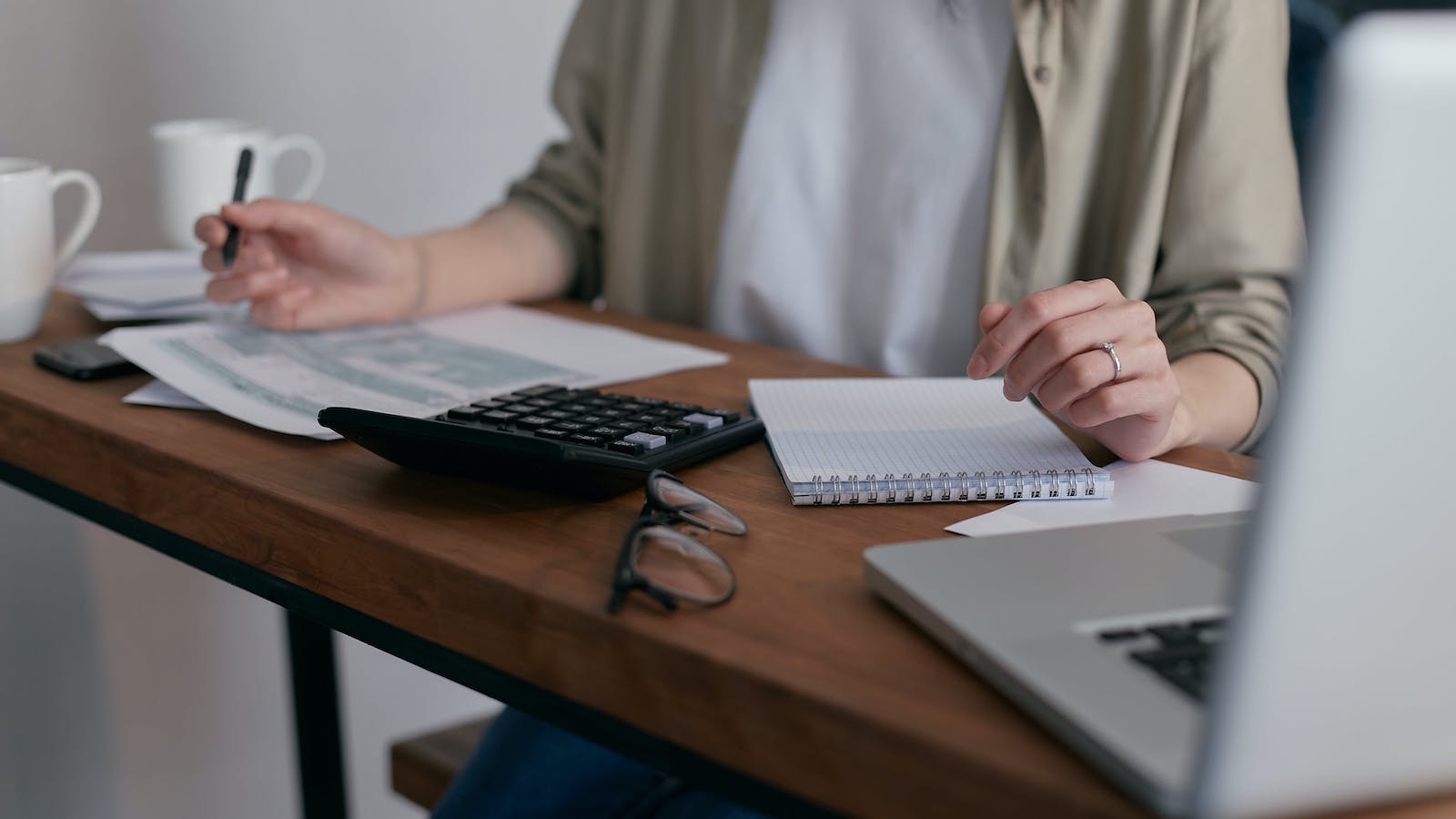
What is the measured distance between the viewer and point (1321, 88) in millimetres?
272

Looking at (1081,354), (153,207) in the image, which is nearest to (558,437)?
(1081,354)

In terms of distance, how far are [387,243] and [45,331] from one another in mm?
266

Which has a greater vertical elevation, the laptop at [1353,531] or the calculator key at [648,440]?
the laptop at [1353,531]

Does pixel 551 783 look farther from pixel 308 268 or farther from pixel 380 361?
pixel 308 268

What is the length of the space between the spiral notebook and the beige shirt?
197 millimetres

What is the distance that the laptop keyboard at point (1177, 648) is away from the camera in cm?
39

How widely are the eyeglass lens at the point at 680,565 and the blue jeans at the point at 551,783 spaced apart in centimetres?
32

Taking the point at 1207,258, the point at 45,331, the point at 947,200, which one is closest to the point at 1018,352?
the point at 1207,258

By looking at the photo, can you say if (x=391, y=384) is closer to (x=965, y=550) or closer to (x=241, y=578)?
(x=241, y=578)

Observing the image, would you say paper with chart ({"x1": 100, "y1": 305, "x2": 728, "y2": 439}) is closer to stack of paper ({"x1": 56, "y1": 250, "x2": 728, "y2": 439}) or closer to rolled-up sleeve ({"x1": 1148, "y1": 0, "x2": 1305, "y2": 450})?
stack of paper ({"x1": 56, "y1": 250, "x2": 728, "y2": 439})

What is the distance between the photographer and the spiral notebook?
608 millimetres

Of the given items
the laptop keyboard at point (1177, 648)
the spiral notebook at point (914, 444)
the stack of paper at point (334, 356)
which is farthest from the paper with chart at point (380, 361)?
the laptop keyboard at point (1177, 648)

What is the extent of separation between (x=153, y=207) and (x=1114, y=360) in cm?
113

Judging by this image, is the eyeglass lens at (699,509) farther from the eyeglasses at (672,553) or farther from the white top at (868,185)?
the white top at (868,185)
